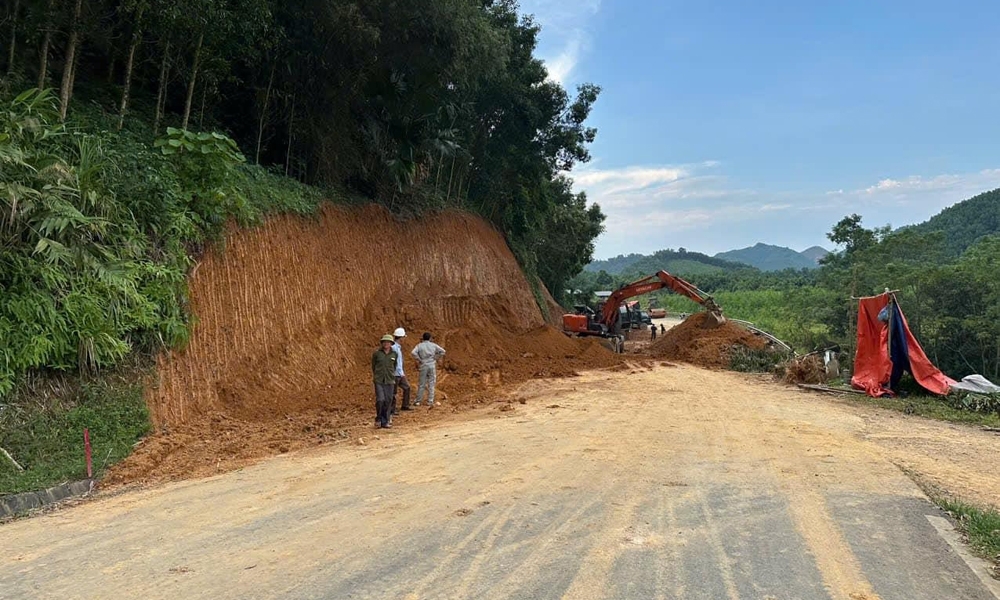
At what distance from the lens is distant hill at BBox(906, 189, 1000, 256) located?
53812 mm

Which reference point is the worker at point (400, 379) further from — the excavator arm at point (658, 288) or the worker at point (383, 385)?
the excavator arm at point (658, 288)

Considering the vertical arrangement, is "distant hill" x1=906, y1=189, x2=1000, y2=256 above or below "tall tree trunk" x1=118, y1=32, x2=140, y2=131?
above

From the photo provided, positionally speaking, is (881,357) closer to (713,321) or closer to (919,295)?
(713,321)

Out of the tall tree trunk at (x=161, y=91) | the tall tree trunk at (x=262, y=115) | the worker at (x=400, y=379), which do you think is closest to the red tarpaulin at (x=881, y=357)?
the worker at (x=400, y=379)

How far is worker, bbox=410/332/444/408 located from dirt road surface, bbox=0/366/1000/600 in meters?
3.21

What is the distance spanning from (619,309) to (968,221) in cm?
5652

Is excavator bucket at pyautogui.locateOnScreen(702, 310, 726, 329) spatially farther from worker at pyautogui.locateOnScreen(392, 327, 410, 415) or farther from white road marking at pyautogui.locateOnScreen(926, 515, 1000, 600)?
white road marking at pyautogui.locateOnScreen(926, 515, 1000, 600)

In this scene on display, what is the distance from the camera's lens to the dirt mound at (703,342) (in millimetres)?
20594

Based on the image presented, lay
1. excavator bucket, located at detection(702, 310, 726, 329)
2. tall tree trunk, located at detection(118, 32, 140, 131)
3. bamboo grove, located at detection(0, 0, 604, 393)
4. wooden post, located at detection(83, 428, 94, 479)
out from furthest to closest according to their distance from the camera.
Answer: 1. excavator bucket, located at detection(702, 310, 726, 329)
2. tall tree trunk, located at detection(118, 32, 140, 131)
3. bamboo grove, located at detection(0, 0, 604, 393)
4. wooden post, located at detection(83, 428, 94, 479)

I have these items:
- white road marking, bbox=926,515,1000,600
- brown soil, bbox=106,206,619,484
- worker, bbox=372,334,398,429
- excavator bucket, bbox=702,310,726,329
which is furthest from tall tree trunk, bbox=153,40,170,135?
excavator bucket, bbox=702,310,726,329

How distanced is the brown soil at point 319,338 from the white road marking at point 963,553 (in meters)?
7.90

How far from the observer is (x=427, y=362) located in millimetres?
12344

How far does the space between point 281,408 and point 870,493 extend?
9832mm

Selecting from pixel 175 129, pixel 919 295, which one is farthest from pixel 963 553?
pixel 919 295
